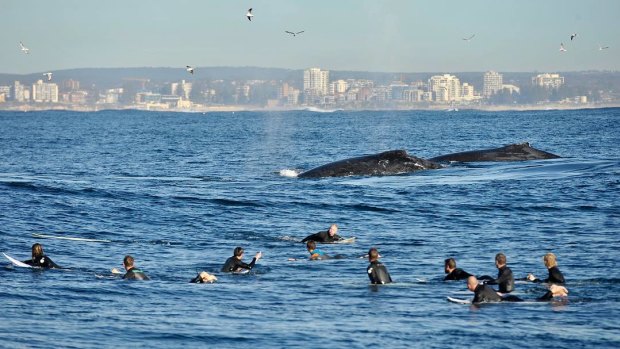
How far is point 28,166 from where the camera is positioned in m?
72.6

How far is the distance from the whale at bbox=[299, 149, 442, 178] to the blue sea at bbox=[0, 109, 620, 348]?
1204 millimetres

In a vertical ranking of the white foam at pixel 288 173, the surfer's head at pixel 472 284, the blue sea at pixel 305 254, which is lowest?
the blue sea at pixel 305 254

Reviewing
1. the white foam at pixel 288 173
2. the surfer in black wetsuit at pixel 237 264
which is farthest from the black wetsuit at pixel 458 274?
the white foam at pixel 288 173

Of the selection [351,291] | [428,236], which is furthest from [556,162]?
[351,291]

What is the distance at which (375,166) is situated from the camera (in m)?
54.7

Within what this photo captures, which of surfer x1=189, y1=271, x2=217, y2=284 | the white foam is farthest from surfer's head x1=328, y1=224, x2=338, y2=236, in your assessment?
the white foam

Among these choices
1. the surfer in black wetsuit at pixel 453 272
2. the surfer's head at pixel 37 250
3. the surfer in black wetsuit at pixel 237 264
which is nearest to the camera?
the surfer in black wetsuit at pixel 453 272

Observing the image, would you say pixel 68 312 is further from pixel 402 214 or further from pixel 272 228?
pixel 402 214

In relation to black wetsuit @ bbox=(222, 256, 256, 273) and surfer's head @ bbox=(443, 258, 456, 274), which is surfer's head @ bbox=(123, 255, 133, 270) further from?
surfer's head @ bbox=(443, 258, 456, 274)

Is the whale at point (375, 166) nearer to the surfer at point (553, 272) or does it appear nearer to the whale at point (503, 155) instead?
the whale at point (503, 155)

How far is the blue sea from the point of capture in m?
22.4

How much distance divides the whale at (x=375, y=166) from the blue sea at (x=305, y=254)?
3.95ft

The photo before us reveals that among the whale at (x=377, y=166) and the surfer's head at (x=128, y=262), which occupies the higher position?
the whale at (x=377, y=166)

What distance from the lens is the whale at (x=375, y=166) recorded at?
5419 centimetres
